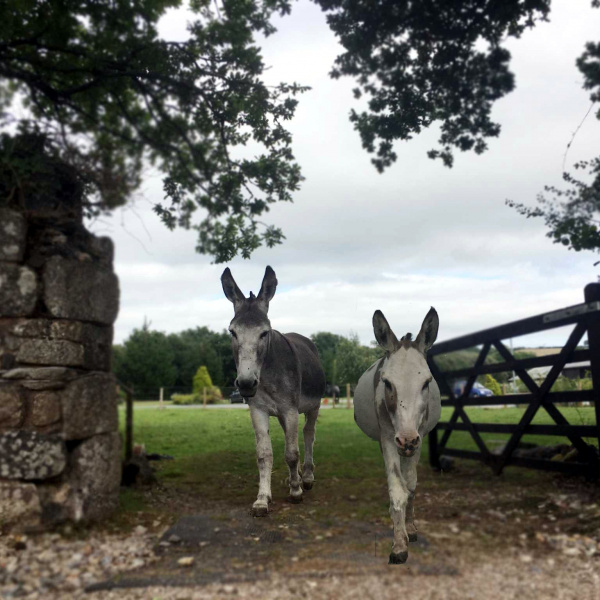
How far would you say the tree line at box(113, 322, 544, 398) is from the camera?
1432 mm

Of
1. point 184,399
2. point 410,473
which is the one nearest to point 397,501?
point 410,473

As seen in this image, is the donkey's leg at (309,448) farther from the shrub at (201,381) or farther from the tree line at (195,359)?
the shrub at (201,381)

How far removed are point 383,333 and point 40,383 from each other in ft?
18.2

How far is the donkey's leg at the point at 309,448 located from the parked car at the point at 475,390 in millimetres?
545

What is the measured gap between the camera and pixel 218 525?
5.39 ft

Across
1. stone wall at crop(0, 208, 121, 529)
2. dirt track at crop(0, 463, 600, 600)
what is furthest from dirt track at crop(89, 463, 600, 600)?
stone wall at crop(0, 208, 121, 529)

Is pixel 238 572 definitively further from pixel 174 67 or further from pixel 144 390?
pixel 174 67

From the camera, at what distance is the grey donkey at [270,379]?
1235mm

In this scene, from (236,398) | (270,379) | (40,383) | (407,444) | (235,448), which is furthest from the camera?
(40,383)

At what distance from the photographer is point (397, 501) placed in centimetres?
113

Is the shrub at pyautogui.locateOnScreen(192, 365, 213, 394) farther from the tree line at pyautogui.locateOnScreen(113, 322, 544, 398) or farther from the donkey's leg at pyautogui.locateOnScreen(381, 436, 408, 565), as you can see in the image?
the donkey's leg at pyautogui.locateOnScreen(381, 436, 408, 565)

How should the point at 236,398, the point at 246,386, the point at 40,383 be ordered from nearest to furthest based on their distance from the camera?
the point at 246,386
the point at 236,398
the point at 40,383

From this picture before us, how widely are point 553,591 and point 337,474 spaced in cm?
348

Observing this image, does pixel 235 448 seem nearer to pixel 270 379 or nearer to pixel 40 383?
pixel 270 379
